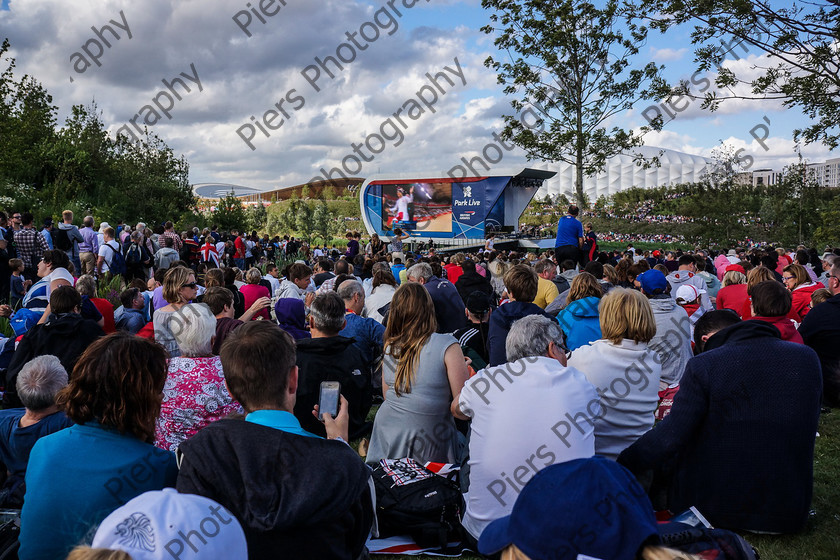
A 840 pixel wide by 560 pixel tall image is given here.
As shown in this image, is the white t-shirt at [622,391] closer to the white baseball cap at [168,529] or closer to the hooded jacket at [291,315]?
the white baseball cap at [168,529]

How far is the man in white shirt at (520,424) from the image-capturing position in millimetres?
2795

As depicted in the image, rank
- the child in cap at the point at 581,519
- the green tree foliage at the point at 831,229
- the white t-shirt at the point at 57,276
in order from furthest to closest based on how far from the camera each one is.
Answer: the green tree foliage at the point at 831,229
the white t-shirt at the point at 57,276
the child in cap at the point at 581,519

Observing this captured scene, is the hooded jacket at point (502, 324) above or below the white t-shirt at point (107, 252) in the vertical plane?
below

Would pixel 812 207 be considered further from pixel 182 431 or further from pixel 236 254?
pixel 182 431

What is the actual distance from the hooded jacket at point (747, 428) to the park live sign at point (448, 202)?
24.3m

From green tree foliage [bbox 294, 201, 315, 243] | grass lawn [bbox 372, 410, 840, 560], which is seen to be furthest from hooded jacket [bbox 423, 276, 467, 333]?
green tree foliage [bbox 294, 201, 315, 243]

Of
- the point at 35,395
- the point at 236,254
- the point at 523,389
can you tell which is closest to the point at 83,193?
the point at 236,254

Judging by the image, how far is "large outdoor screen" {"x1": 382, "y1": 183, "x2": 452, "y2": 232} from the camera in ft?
95.0

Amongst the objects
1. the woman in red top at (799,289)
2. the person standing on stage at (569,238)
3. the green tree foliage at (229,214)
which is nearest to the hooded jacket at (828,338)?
the woman in red top at (799,289)

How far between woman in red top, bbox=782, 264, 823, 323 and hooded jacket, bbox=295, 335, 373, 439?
5316mm

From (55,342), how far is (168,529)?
410cm

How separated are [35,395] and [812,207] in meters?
32.2

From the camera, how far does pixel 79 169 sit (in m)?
25.3

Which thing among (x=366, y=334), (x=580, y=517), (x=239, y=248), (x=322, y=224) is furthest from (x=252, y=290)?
(x=322, y=224)
